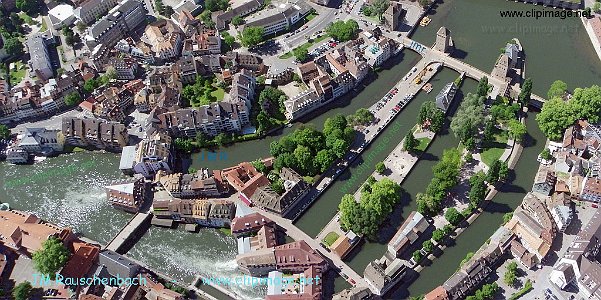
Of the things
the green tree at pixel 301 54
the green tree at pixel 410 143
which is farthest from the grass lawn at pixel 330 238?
the green tree at pixel 301 54

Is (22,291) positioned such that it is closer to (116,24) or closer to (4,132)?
(4,132)

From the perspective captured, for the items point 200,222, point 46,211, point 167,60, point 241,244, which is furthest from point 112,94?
point 241,244

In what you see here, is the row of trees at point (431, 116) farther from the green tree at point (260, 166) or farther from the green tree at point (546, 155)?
the green tree at point (260, 166)

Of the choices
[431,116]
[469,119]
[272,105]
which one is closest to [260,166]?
[272,105]

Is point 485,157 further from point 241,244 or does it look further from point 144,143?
point 144,143

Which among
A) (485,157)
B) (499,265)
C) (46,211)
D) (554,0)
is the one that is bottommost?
(46,211)

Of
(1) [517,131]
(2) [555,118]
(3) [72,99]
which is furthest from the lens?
(3) [72,99]

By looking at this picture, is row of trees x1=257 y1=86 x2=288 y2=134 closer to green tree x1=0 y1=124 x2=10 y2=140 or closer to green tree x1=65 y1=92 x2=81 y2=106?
green tree x1=65 y1=92 x2=81 y2=106
